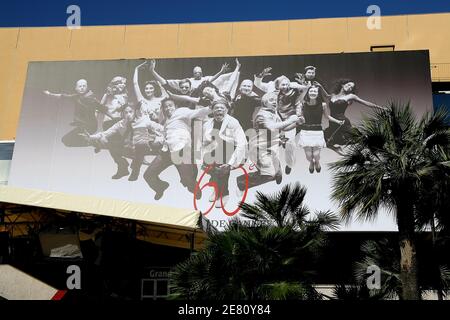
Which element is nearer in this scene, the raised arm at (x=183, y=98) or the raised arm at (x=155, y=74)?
the raised arm at (x=183, y=98)

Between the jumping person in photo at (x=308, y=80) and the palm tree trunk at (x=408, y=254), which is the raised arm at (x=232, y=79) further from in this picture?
the palm tree trunk at (x=408, y=254)

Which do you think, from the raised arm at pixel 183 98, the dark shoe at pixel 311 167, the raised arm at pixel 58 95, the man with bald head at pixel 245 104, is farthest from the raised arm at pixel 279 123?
the raised arm at pixel 58 95

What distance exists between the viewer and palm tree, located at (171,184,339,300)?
9.35 m

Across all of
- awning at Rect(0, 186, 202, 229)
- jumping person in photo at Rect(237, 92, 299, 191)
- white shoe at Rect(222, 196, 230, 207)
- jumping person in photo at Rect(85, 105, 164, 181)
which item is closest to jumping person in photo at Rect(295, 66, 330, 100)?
jumping person in photo at Rect(237, 92, 299, 191)

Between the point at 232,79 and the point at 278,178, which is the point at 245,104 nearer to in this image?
the point at 232,79

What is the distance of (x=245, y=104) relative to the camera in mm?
24219

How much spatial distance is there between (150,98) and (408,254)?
645 inches

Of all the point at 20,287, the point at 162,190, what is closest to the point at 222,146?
the point at 162,190

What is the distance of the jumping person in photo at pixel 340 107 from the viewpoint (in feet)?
76.2

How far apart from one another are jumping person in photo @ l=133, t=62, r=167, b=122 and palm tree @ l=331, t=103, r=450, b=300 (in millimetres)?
14088

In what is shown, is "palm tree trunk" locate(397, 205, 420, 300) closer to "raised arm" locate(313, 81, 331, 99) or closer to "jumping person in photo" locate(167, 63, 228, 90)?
"raised arm" locate(313, 81, 331, 99)

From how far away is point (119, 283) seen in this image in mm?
15945

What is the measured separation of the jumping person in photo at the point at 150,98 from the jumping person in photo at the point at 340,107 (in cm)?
759
